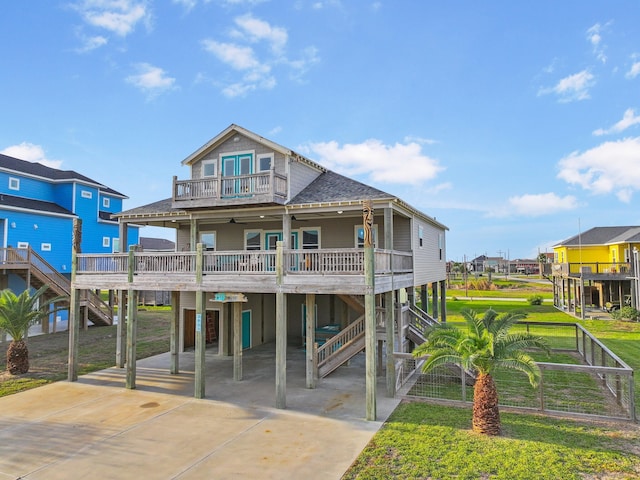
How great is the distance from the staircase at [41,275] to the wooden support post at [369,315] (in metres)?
18.7

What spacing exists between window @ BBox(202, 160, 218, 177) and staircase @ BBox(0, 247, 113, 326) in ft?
37.7

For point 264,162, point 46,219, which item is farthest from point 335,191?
point 46,219

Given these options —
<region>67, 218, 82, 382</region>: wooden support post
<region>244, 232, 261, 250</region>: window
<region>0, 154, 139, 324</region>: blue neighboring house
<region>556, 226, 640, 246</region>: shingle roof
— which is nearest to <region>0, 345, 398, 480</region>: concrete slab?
<region>67, 218, 82, 382</region>: wooden support post

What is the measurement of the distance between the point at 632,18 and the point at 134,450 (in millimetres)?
21667

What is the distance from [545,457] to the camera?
8219 mm

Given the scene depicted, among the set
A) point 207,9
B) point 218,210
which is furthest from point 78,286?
point 207,9

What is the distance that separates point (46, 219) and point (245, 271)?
24134 mm

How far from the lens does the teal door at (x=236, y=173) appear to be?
1519 cm

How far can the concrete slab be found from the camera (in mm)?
8078

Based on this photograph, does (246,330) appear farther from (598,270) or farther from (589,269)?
(598,270)

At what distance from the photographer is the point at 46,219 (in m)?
29.0

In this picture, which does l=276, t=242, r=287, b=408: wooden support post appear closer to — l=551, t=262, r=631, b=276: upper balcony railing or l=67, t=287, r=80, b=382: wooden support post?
l=67, t=287, r=80, b=382: wooden support post

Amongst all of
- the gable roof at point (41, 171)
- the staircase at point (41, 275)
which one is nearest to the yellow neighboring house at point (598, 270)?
the staircase at point (41, 275)

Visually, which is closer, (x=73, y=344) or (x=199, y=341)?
(x=199, y=341)
